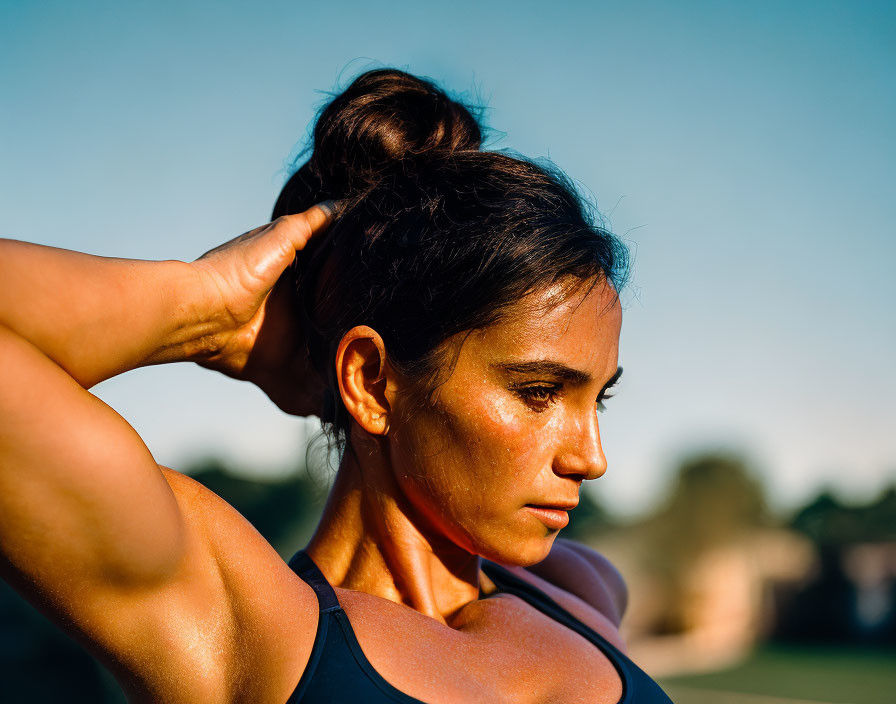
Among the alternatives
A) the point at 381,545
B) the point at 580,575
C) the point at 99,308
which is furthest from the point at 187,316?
the point at 580,575

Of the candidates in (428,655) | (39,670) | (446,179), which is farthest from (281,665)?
(39,670)

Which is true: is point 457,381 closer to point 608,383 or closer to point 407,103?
point 608,383

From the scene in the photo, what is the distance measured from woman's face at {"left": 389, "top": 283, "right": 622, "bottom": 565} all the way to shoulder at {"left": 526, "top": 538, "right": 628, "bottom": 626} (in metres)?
0.88

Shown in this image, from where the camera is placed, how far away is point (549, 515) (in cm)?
195

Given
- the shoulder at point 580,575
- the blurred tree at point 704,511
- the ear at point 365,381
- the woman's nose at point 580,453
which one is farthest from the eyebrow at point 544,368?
the blurred tree at point 704,511

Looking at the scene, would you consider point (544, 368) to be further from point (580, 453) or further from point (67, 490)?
point (67, 490)

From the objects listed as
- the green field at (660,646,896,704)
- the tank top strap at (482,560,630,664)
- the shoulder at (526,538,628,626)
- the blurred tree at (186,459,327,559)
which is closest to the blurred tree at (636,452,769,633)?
the green field at (660,646,896,704)

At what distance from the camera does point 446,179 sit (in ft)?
6.84

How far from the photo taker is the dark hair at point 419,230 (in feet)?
6.33

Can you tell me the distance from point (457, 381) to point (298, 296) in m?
0.55

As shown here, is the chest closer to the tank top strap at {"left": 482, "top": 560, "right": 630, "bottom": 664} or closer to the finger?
the tank top strap at {"left": 482, "top": 560, "right": 630, "bottom": 664}

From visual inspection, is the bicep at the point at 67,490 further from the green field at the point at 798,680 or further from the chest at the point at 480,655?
the green field at the point at 798,680

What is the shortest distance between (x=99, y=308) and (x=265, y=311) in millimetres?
592

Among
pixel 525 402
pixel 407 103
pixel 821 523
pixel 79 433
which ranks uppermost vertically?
pixel 407 103
